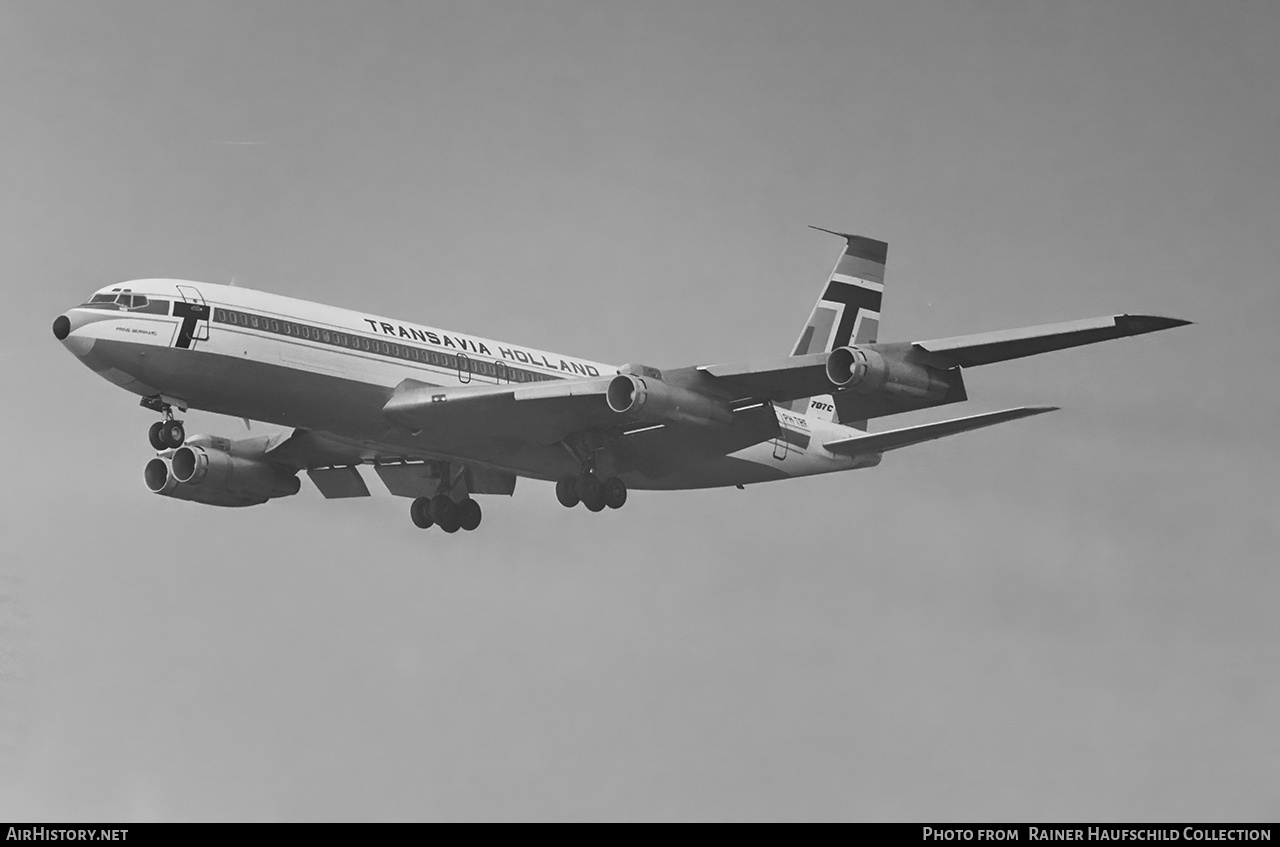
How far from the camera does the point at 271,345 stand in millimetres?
43000

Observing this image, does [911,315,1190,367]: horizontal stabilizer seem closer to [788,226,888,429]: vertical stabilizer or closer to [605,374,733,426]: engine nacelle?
[605,374,733,426]: engine nacelle

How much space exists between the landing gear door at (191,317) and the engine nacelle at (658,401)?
10.7 meters

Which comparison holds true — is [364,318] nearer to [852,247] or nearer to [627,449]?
[627,449]

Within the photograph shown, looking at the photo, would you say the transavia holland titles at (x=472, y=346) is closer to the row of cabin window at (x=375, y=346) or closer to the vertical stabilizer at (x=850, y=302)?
the row of cabin window at (x=375, y=346)

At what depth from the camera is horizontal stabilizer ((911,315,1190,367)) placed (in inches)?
1545

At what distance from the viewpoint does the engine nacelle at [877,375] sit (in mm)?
41562

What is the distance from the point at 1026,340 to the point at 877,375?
3.75 metres

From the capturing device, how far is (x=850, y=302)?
59.1 m

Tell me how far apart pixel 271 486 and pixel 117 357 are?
11.2 m

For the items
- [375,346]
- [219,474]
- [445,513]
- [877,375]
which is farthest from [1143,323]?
[219,474]

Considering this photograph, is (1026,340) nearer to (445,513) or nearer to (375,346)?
(375,346)

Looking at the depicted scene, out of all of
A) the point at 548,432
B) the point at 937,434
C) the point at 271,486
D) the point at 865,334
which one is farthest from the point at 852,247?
the point at 271,486

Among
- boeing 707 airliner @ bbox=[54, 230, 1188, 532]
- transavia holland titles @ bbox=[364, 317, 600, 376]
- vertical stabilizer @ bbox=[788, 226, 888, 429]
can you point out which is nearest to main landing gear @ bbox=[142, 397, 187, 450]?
boeing 707 airliner @ bbox=[54, 230, 1188, 532]
